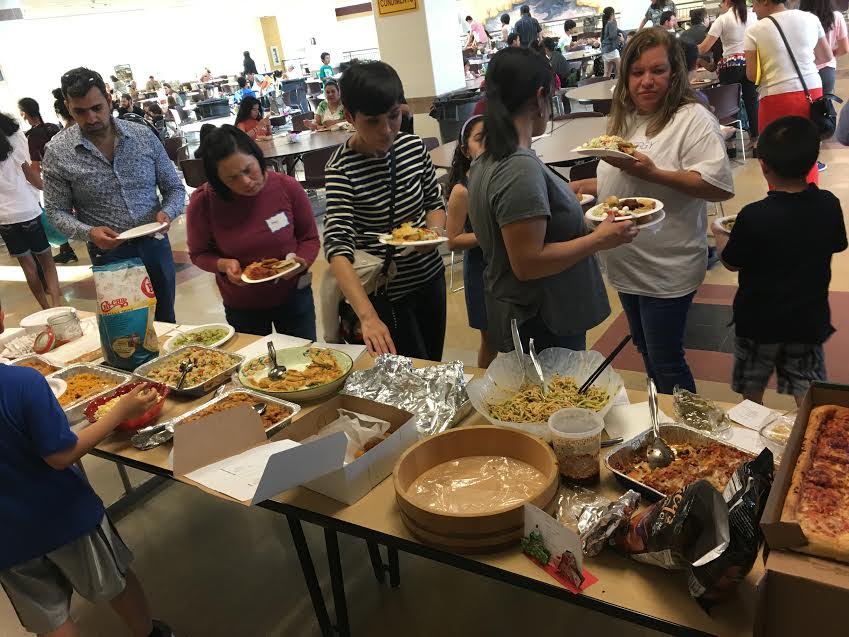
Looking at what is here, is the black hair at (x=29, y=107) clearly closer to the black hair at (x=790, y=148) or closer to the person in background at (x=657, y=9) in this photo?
the black hair at (x=790, y=148)

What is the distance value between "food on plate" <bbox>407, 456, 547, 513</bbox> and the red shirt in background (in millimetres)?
1322

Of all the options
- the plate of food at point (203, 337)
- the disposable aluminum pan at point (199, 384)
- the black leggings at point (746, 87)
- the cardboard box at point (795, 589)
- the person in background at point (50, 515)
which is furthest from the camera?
the black leggings at point (746, 87)

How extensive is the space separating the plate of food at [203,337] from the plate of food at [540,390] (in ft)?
3.69

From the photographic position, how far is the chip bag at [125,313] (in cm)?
200

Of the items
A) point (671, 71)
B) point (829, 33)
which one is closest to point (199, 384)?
point (671, 71)

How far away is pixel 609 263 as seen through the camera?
7.45ft

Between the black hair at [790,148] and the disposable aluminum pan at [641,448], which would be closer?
the disposable aluminum pan at [641,448]

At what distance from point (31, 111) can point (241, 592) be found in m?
5.18

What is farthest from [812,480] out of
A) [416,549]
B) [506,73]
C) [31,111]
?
[31,111]

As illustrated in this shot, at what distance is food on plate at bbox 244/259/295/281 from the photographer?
230 cm

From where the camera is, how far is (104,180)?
2.89 metres

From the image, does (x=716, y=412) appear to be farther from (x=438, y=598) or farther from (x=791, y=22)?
(x=791, y=22)

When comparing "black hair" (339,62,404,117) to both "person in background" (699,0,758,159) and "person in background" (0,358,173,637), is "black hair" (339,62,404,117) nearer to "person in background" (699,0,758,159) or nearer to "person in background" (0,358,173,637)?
"person in background" (0,358,173,637)

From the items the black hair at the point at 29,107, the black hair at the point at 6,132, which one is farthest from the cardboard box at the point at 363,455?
the black hair at the point at 29,107
